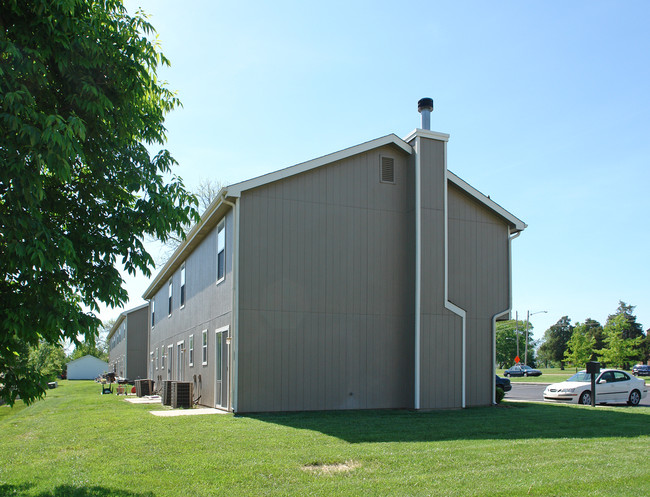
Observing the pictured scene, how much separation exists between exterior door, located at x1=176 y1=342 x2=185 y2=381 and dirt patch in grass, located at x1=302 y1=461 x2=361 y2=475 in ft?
50.4

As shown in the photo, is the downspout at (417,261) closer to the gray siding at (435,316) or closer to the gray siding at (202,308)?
the gray siding at (435,316)

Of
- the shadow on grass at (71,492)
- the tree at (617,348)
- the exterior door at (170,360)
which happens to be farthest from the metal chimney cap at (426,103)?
the tree at (617,348)

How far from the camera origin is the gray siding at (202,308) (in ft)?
51.4

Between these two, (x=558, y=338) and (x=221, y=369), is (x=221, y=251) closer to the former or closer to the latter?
(x=221, y=369)

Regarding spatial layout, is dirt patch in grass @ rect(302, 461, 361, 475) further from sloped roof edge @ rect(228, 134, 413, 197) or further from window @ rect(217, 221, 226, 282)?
window @ rect(217, 221, 226, 282)

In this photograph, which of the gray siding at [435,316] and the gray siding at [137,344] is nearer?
the gray siding at [435,316]

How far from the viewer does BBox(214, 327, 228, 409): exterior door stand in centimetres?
1527

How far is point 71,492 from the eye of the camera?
21.0 ft

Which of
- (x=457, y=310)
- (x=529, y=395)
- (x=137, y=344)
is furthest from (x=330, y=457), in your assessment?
(x=137, y=344)

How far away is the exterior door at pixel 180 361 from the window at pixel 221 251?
6831 mm

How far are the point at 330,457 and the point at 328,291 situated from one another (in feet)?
24.1

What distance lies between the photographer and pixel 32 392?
6285 millimetres

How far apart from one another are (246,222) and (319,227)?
201 centimetres

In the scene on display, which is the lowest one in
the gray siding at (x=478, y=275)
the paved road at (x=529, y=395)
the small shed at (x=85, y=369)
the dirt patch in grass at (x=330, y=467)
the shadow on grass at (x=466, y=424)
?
the small shed at (x=85, y=369)
